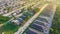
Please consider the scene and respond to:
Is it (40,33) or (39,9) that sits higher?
(39,9)

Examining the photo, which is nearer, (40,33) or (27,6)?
(40,33)

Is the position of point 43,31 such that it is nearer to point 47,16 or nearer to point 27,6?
point 47,16

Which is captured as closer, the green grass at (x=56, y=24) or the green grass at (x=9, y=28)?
the green grass at (x=9, y=28)

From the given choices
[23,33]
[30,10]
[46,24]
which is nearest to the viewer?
[23,33]

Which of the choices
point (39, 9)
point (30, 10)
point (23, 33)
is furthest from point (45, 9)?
point (23, 33)

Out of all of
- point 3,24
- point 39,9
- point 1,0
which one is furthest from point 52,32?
point 1,0

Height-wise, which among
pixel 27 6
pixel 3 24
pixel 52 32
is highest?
pixel 27 6

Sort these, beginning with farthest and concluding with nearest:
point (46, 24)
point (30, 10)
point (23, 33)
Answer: point (30, 10)
point (46, 24)
point (23, 33)

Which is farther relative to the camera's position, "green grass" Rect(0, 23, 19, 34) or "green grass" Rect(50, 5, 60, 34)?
"green grass" Rect(50, 5, 60, 34)

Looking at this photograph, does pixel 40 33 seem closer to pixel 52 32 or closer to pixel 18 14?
pixel 52 32

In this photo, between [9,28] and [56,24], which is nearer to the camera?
[9,28]
